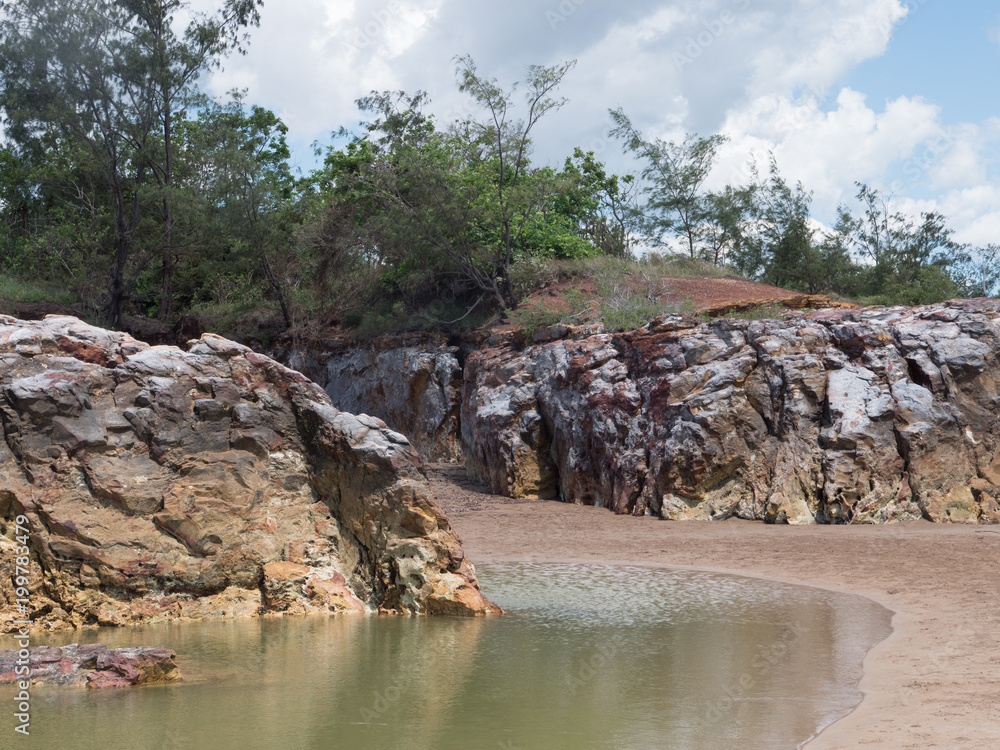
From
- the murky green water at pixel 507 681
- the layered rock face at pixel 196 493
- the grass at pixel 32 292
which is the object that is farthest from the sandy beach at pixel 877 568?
the grass at pixel 32 292

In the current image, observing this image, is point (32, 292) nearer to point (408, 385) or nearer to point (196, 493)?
point (408, 385)

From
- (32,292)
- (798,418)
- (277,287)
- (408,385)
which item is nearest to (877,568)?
(798,418)

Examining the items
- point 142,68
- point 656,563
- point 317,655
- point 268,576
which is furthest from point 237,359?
point 142,68

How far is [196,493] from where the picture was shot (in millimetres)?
10367

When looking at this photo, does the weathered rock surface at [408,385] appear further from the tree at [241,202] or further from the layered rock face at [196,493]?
the layered rock face at [196,493]

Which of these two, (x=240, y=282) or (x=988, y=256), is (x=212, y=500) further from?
(x=988, y=256)

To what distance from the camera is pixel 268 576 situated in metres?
10.3

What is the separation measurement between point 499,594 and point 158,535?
166 inches

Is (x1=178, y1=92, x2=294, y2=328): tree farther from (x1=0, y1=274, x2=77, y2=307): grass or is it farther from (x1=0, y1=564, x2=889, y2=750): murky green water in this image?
(x1=0, y1=564, x2=889, y2=750): murky green water

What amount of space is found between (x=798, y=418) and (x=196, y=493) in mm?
11245

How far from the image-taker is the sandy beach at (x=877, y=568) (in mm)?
6148

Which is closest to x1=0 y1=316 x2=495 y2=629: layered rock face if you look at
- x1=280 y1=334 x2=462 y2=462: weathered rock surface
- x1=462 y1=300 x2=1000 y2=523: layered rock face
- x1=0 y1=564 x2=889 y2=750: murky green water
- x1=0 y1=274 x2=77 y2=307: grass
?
x1=0 y1=564 x2=889 y2=750: murky green water

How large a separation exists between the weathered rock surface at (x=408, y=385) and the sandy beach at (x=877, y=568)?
427 cm

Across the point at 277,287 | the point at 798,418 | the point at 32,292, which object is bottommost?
the point at 798,418
